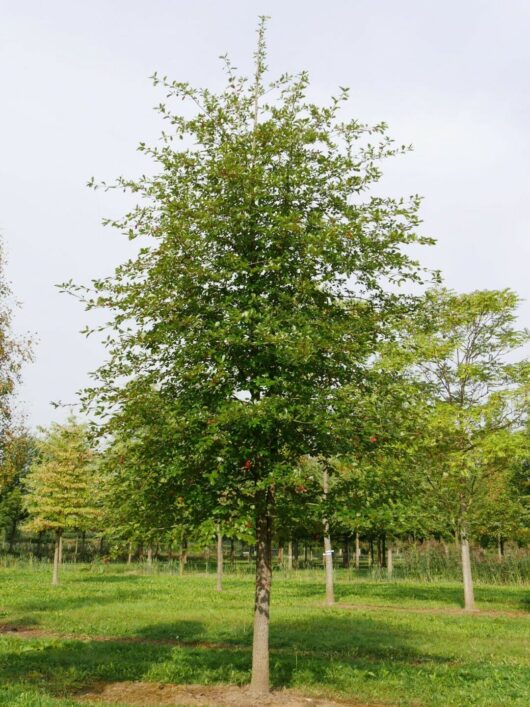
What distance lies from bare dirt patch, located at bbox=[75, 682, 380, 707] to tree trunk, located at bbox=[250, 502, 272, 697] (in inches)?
9.7

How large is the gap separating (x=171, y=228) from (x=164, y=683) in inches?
308

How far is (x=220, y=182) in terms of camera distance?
34.0ft

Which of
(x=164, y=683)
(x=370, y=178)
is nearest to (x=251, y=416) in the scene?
(x=370, y=178)

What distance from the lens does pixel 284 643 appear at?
14625 millimetres

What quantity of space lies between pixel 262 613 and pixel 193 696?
66.1 inches

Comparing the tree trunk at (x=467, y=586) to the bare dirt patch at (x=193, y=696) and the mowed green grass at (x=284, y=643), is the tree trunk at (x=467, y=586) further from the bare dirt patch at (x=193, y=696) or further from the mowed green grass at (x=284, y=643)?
the bare dirt patch at (x=193, y=696)

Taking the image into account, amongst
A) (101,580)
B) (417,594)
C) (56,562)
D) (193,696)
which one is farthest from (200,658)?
(101,580)

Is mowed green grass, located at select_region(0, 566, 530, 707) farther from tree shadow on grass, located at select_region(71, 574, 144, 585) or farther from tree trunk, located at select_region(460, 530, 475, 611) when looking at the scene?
tree shadow on grass, located at select_region(71, 574, 144, 585)

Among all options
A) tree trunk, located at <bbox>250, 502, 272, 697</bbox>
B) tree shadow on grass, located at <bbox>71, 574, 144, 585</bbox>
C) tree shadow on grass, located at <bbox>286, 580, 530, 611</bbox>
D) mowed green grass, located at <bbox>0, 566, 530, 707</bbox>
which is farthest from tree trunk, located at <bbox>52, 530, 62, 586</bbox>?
tree trunk, located at <bbox>250, 502, 272, 697</bbox>

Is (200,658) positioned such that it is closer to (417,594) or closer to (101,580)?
(417,594)

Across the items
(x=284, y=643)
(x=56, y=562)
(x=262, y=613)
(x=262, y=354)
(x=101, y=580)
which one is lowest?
(x=101, y=580)

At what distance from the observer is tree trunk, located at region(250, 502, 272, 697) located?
9.91 metres

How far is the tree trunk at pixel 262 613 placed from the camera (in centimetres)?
991

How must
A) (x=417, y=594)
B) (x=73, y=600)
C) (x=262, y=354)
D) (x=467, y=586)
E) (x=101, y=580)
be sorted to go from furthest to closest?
(x=101, y=580), (x=417, y=594), (x=73, y=600), (x=467, y=586), (x=262, y=354)
